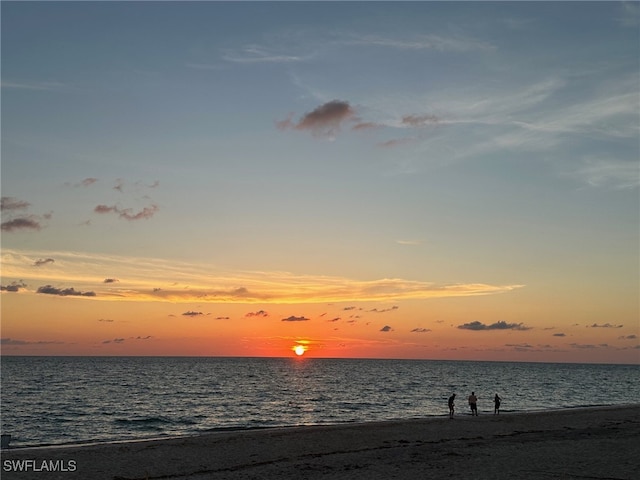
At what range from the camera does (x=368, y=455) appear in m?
33.1

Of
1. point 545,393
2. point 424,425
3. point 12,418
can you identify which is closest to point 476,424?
point 424,425

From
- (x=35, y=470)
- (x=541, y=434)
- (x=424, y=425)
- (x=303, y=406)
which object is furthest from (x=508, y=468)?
(x=303, y=406)

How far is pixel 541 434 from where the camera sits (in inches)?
1620

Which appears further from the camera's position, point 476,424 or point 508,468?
point 476,424

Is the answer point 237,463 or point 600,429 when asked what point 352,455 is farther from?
point 600,429

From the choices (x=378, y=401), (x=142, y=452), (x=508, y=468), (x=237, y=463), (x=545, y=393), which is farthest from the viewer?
(x=545, y=393)

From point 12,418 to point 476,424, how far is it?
4938 cm

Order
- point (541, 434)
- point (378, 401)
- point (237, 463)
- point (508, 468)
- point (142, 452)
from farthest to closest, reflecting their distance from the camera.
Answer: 1. point (378, 401)
2. point (541, 434)
3. point (142, 452)
4. point (237, 463)
5. point (508, 468)

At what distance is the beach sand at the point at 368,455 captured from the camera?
92.4 ft

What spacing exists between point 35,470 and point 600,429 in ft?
126

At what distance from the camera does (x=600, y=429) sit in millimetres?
43781

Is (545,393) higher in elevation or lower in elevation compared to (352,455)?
lower

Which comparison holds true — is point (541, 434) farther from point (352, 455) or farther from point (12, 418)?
point (12, 418)

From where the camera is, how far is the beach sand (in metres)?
28.2
